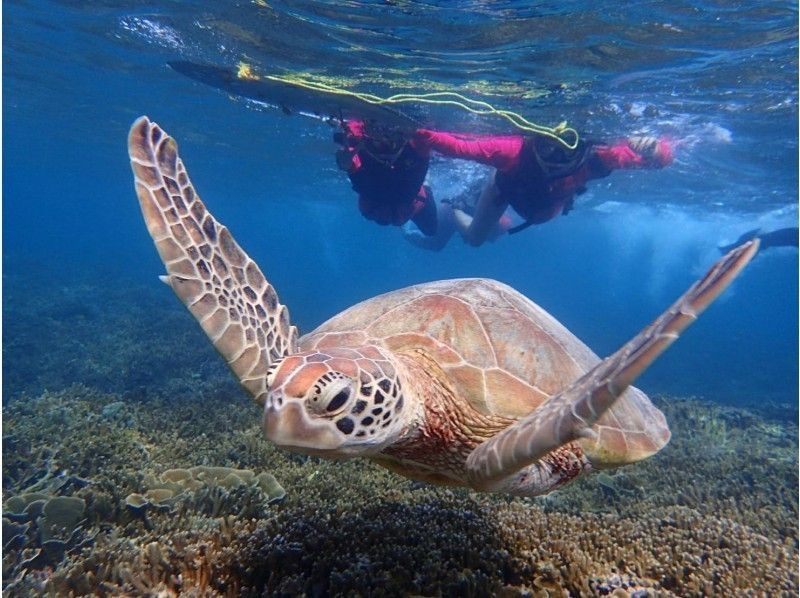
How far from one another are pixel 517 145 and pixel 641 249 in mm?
58718

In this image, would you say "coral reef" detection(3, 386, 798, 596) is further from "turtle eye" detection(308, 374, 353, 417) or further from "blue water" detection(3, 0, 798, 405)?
"blue water" detection(3, 0, 798, 405)

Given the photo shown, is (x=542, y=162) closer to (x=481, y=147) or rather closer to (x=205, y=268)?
(x=481, y=147)

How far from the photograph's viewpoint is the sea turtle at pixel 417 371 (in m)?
1.95

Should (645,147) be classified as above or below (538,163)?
above

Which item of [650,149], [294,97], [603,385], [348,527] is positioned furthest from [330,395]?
[294,97]

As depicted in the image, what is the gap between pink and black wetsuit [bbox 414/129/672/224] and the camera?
8195 mm

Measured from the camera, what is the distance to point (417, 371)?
2725 millimetres

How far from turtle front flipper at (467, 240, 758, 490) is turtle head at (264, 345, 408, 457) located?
0.55m

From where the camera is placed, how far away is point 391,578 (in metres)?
2.66

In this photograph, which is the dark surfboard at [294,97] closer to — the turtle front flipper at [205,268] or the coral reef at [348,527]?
the coral reef at [348,527]

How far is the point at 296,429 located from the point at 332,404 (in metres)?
0.17

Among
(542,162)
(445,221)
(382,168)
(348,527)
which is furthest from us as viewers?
(445,221)

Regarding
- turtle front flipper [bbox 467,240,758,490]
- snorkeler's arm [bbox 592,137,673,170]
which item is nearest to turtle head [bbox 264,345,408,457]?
turtle front flipper [bbox 467,240,758,490]

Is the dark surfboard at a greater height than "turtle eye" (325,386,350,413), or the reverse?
the dark surfboard
